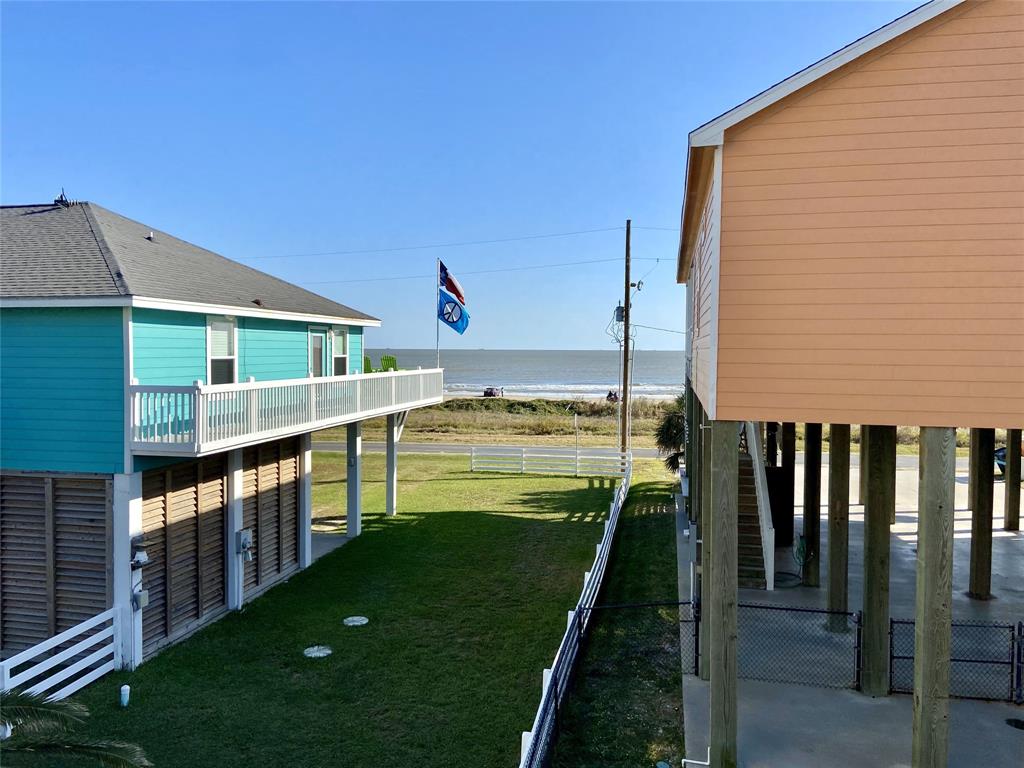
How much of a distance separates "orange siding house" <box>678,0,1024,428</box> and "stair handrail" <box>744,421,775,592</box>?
5.30m

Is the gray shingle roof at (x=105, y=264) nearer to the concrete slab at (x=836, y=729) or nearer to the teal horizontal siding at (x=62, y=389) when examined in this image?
the teal horizontal siding at (x=62, y=389)

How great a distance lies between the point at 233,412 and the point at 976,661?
990 cm

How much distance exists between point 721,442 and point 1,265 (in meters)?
10.8

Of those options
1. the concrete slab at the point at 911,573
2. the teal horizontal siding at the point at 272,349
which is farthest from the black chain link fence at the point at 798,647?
the teal horizontal siding at the point at 272,349

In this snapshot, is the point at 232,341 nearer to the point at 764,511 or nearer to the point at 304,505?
the point at 304,505

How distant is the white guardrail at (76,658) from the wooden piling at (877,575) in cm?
931

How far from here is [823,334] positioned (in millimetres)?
6434

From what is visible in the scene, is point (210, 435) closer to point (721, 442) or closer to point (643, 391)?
point (721, 442)

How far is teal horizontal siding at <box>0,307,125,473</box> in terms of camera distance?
9.73 metres

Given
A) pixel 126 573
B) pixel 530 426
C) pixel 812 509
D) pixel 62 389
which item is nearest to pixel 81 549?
pixel 126 573

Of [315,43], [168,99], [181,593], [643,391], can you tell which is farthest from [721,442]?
[643,391]

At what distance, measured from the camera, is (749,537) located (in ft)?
43.1

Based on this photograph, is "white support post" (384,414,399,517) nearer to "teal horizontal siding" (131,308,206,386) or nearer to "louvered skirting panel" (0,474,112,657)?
"teal horizontal siding" (131,308,206,386)

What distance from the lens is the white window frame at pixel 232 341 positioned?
11.7 meters
